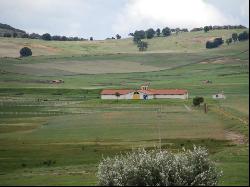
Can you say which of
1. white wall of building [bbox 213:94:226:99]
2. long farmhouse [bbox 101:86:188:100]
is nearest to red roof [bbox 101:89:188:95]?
long farmhouse [bbox 101:86:188:100]

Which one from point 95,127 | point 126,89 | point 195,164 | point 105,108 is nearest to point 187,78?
point 126,89

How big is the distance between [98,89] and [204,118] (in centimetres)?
5909

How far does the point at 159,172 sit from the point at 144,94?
3967 inches

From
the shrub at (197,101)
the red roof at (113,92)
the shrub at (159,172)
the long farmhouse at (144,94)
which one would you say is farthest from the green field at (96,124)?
the long farmhouse at (144,94)

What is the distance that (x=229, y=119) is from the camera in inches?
3494

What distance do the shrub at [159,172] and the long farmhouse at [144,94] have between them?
93.8m

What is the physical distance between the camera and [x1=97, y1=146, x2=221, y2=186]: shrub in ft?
131

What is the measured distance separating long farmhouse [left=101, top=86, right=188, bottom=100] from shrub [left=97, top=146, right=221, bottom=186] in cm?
9379

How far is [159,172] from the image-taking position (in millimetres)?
40531

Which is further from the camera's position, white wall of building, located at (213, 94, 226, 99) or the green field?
white wall of building, located at (213, 94, 226, 99)

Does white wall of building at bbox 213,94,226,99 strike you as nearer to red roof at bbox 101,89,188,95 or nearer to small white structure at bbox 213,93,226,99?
small white structure at bbox 213,93,226,99

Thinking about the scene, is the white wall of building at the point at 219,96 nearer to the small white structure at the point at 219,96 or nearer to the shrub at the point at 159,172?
the small white structure at the point at 219,96

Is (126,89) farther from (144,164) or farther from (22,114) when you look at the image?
(144,164)

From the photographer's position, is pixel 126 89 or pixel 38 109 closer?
pixel 38 109
